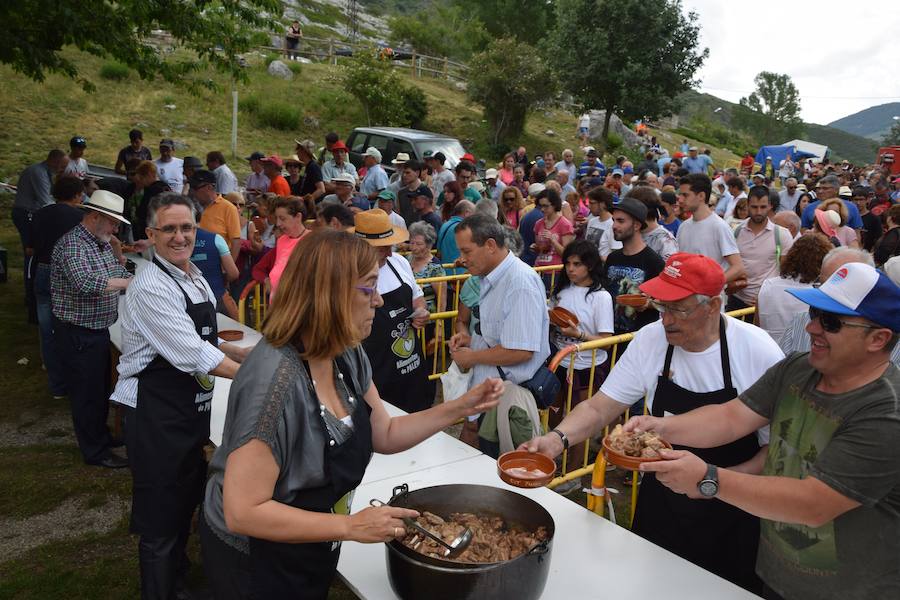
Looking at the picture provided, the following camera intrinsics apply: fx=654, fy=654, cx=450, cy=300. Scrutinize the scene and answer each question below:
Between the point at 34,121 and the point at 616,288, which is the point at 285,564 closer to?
the point at 616,288

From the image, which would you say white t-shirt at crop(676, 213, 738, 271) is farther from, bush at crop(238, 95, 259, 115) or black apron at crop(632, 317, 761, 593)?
bush at crop(238, 95, 259, 115)

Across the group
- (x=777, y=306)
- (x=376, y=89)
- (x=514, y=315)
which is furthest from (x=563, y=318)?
(x=376, y=89)

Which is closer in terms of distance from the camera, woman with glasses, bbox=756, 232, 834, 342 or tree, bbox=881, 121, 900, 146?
woman with glasses, bbox=756, 232, 834, 342

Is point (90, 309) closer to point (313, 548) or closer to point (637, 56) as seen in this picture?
point (313, 548)

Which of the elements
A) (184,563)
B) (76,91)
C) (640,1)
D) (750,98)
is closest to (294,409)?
(184,563)

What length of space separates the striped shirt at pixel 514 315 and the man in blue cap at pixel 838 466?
1.69m

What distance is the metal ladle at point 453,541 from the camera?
2.27 m

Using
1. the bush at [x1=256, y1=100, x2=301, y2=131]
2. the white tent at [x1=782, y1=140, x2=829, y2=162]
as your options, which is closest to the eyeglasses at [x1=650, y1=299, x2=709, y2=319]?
the bush at [x1=256, y1=100, x2=301, y2=131]

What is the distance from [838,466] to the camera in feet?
6.41

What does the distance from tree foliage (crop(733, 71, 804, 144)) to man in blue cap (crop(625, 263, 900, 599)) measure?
304 feet

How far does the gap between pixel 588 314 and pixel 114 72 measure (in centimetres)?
2761

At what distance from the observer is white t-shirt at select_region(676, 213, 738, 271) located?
21.2 feet

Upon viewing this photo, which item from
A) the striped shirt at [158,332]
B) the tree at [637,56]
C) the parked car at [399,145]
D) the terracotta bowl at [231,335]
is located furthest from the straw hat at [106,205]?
the tree at [637,56]

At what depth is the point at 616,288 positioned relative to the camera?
18.5 ft
